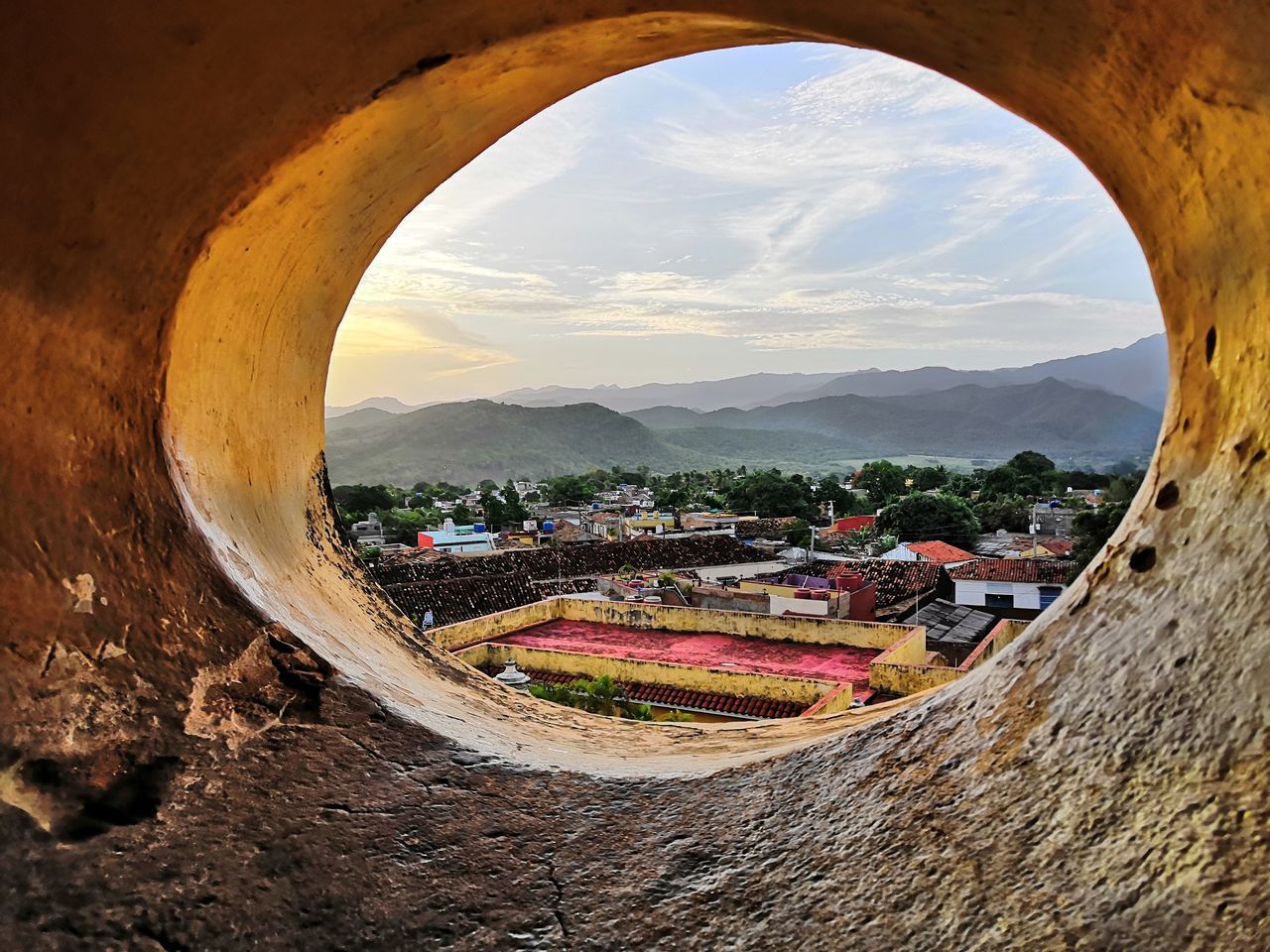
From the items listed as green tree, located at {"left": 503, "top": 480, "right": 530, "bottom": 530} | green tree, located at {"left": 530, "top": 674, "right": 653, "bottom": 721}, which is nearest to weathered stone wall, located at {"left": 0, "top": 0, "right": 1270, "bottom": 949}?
green tree, located at {"left": 530, "top": 674, "right": 653, "bottom": 721}

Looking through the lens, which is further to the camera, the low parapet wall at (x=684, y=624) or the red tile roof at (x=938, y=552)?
the red tile roof at (x=938, y=552)

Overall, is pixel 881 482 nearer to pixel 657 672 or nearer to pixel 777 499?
pixel 777 499

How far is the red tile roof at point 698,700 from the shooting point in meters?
8.20

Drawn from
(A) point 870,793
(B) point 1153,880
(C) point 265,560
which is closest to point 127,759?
(C) point 265,560

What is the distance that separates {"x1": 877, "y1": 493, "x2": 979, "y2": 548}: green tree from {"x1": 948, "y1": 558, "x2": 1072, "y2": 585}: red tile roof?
11003 millimetres

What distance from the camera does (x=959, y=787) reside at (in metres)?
1.35

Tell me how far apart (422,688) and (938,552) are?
2229cm

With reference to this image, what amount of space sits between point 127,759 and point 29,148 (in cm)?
115

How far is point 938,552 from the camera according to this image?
74.4 feet

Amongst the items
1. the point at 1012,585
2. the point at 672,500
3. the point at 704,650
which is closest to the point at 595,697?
the point at 704,650

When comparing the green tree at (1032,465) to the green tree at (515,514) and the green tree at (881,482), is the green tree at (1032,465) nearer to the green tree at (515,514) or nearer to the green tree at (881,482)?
the green tree at (881,482)

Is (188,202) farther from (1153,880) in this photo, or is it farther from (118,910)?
(1153,880)

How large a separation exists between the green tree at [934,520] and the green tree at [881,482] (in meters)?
12.0

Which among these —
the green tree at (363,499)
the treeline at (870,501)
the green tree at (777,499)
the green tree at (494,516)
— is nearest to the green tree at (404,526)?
the treeline at (870,501)
